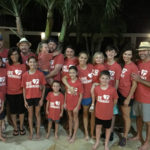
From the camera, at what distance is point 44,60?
3.18 m

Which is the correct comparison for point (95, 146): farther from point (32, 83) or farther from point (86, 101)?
point (32, 83)

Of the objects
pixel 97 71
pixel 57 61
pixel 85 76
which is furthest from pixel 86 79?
pixel 57 61

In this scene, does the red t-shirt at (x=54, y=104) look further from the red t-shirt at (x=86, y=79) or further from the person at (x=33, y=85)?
the red t-shirt at (x=86, y=79)

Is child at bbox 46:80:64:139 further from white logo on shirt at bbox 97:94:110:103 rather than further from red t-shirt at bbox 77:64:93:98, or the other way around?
white logo on shirt at bbox 97:94:110:103

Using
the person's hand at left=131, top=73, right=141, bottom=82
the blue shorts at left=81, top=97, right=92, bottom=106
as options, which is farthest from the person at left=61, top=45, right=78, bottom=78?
the person's hand at left=131, top=73, right=141, bottom=82

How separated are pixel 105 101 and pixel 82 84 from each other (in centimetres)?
52

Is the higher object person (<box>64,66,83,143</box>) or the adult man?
the adult man

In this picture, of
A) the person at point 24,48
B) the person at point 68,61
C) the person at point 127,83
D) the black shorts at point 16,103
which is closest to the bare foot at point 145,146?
the person at point 127,83

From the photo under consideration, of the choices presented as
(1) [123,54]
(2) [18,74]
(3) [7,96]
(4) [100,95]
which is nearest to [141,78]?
(1) [123,54]

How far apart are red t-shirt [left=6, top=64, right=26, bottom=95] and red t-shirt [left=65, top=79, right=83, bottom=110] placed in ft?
2.90

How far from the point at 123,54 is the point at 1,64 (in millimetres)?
Answer: 2143

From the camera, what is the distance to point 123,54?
114 inches

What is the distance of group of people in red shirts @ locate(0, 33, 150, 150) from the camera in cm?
278

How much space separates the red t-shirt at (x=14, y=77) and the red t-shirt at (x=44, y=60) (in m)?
0.32
